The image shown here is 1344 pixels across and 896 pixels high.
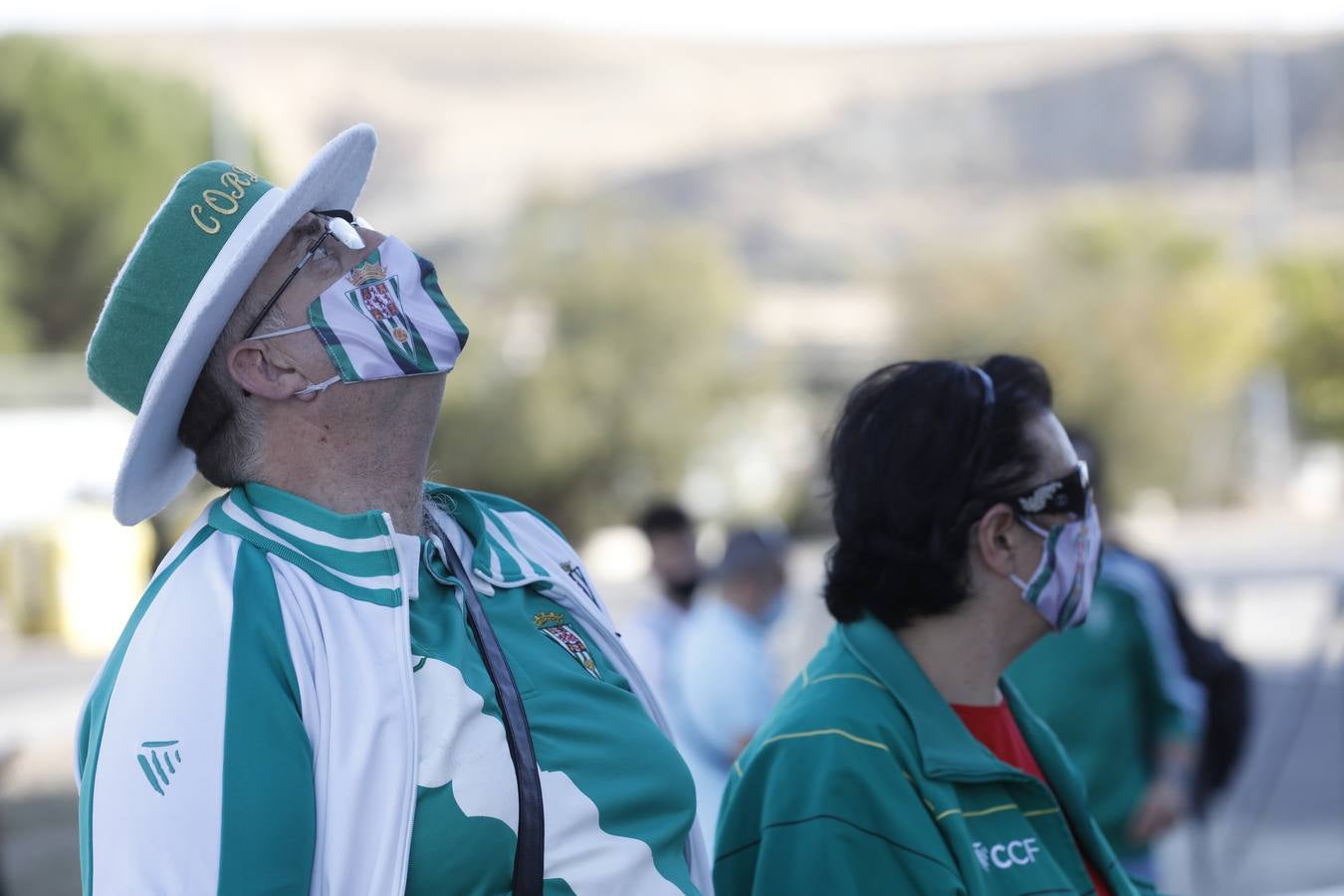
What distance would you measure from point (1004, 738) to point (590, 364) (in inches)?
1164

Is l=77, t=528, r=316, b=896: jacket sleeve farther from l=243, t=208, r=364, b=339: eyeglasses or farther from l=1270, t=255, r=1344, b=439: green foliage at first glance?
l=1270, t=255, r=1344, b=439: green foliage

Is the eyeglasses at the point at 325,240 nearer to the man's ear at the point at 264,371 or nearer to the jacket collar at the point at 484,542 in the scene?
the man's ear at the point at 264,371

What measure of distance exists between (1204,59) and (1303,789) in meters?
120

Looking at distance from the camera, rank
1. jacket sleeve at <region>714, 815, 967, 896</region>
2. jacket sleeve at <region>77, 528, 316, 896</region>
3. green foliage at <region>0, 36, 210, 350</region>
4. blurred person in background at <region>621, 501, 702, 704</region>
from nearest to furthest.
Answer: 1. jacket sleeve at <region>77, 528, 316, 896</region>
2. jacket sleeve at <region>714, 815, 967, 896</region>
3. blurred person in background at <region>621, 501, 702, 704</region>
4. green foliage at <region>0, 36, 210, 350</region>

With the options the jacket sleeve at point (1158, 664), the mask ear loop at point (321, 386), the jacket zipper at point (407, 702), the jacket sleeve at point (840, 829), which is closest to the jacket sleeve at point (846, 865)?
the jacket sleeve at point (840, 829)

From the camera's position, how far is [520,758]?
5.98ft

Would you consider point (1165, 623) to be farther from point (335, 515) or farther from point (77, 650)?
point (77, 650)

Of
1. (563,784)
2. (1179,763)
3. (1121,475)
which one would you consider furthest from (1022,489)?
(1121,475)

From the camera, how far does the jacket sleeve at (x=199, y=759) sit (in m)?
1.60

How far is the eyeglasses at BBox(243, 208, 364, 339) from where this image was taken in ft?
6.40

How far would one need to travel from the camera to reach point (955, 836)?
222 centimetres

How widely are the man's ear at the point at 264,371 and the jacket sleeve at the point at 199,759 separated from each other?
30 centimetres

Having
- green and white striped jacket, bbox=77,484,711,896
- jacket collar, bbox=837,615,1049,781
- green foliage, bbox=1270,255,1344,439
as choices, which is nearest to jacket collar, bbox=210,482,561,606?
green and white striped jacket, bbox=77,484,711,896

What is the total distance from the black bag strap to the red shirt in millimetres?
896
